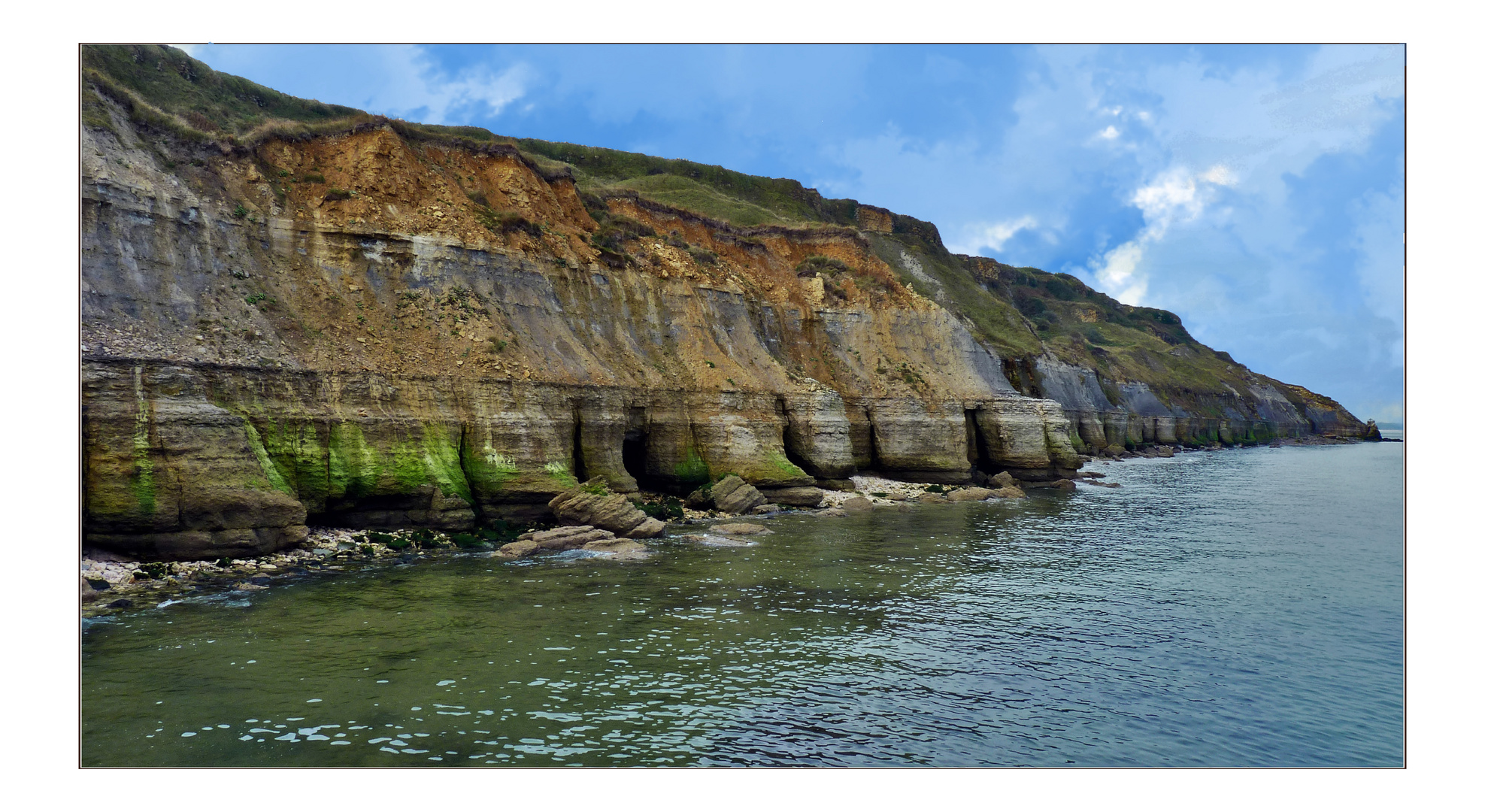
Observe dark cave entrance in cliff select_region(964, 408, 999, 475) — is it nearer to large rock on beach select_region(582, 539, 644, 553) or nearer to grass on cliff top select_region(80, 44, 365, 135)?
large rock on beach select_region(582, 539, 644, 553)

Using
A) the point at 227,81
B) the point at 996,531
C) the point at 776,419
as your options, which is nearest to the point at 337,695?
the point at 996,531

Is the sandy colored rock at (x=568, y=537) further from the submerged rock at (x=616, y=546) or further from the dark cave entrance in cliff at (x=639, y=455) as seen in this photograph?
the dark cave entrance in cliff at (x=639, y=455)

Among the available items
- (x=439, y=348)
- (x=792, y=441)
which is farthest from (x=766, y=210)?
(x=439, y=348)

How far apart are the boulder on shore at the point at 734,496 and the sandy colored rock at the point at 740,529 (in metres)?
4.07

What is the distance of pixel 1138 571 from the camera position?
73.7ft

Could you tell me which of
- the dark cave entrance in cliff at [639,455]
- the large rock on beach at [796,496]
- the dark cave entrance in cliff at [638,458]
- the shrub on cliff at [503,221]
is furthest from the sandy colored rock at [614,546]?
the shrub on cliff at [503,221]

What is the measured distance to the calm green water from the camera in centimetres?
1050

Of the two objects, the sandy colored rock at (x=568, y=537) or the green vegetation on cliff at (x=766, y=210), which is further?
the green vegetation on cliff at (x=766, y=210)

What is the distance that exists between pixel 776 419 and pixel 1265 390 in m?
113

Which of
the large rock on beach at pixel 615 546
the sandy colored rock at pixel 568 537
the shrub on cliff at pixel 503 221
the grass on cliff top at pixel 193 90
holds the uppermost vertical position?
the grass on cliff top at pixel 193 90

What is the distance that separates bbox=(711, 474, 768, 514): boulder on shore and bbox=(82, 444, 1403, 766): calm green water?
31.8 ft

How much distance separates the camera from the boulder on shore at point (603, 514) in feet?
87.9

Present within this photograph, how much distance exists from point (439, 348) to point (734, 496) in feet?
43.4

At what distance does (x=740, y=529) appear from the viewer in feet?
93.3
